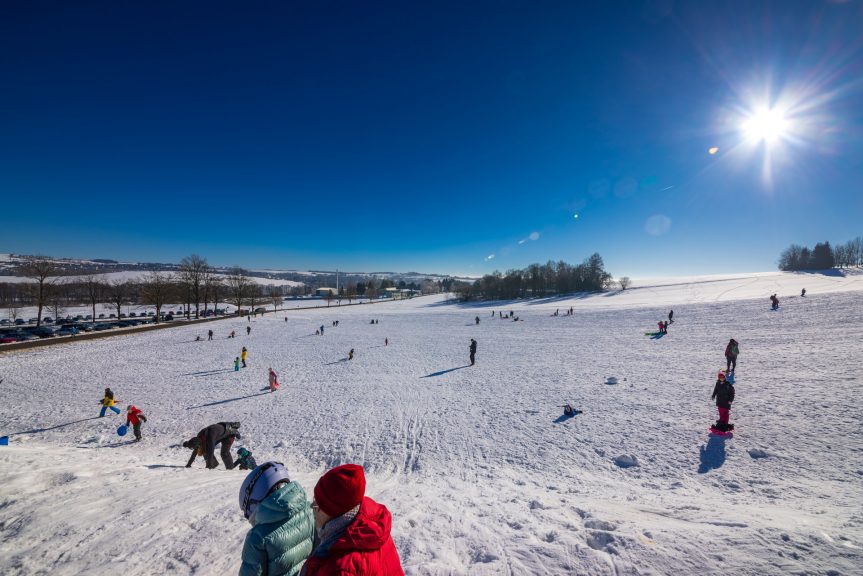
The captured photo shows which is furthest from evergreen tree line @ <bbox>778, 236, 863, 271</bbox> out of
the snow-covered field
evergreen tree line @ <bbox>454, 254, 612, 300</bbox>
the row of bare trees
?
the row of bare trees

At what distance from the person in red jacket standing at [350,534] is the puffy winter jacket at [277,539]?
0.44 metres

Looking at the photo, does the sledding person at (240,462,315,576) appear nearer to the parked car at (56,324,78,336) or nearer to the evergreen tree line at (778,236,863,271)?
the parked car at (56,324,78,336)

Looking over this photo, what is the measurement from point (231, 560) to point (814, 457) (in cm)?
1199

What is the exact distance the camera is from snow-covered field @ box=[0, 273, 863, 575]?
4219mm

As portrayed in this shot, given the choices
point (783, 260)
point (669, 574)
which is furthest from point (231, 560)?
point (783, 260)

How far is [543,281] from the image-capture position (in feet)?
301

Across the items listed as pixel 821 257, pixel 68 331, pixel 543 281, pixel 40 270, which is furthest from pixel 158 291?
pixel 821 257

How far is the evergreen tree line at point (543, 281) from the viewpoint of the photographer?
86.1 meters

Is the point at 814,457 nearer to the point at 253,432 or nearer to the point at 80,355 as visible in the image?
the point at 253,432

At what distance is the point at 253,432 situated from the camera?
10852 millimetres

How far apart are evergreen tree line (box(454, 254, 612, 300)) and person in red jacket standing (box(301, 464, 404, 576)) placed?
91.6 meters

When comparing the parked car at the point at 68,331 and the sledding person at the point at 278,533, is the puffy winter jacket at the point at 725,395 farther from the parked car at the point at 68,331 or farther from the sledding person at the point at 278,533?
the parked car at the point at 68,331

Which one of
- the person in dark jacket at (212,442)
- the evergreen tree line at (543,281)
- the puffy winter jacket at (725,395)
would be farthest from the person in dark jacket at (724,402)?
the evergreen tree line at (543,281)

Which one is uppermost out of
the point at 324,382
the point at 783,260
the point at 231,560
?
the point at 783,260
